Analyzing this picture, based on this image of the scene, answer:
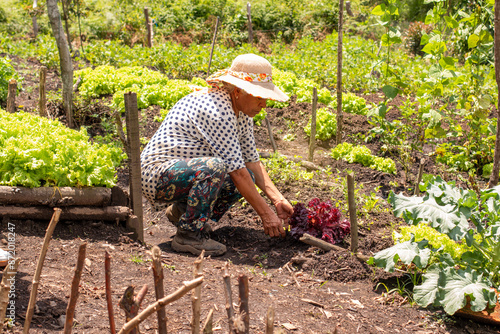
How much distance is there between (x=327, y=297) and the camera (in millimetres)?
3211

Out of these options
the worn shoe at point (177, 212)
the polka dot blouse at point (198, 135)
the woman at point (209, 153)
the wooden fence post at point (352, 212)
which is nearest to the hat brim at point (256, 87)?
the woman at point (209, 153)

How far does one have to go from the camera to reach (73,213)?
3.67 metres

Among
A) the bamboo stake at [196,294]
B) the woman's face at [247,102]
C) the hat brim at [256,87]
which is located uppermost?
the hat brim at [256,87]

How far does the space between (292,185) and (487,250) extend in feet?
7.62

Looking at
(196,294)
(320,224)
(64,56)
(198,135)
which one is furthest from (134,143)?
(64,56)

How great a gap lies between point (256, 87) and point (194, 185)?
89 cm

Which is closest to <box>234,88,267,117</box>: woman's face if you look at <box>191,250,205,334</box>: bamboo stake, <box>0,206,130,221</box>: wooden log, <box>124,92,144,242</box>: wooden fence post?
<box>124,92,144,242</box>: wooden fence post

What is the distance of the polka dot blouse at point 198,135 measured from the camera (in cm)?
363

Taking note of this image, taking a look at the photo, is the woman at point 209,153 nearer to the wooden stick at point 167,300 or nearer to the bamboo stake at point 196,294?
the bamboo stake at point 196,294

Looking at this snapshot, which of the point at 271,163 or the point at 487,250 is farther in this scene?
the point at 271,163

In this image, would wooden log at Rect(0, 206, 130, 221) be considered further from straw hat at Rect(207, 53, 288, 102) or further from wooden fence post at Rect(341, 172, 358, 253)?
wooden fence post at Rect(341, 172, 358, 253)

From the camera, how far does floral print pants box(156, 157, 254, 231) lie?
3.63 metres

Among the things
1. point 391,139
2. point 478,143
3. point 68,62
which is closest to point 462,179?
point 478,143

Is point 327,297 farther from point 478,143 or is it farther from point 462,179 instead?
point 478,143
